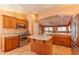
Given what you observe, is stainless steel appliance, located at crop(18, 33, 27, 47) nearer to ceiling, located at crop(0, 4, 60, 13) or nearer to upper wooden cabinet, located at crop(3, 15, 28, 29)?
upper wooden cabinet, located at crop(3, 15, 28, 29)

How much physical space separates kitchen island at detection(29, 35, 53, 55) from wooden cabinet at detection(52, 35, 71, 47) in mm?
93

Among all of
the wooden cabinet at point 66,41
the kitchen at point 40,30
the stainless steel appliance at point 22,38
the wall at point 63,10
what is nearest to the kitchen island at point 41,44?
the kitchen at point 40,30

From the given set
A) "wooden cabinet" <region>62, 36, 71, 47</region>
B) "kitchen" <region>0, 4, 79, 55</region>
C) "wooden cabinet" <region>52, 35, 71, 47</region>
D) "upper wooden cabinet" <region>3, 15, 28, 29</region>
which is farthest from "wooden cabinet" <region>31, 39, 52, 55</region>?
"upper wooden cabinet" <region>3, 15, 28, 29</region>

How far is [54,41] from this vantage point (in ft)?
5.85

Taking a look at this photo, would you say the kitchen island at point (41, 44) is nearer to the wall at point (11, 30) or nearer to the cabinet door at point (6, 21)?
the wall at point (11, 30)

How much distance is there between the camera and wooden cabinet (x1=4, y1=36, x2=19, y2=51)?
1717 mm

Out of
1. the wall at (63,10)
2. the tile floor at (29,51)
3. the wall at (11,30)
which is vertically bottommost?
the tile floor at (29,51)

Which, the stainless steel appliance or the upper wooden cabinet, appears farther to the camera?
the stainless steel appliance

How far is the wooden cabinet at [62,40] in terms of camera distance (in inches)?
68.6

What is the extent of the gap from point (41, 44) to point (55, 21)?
0.49 m

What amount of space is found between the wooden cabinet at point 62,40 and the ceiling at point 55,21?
0.72ft

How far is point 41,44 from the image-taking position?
1801 mm

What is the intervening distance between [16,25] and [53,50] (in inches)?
31.9

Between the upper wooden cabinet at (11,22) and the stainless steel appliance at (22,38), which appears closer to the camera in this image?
the upper wooden cabinet at (11,22)
